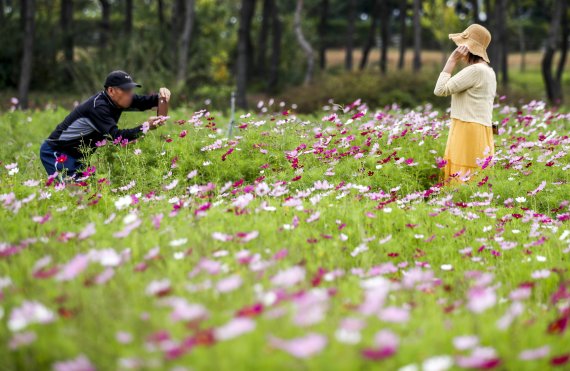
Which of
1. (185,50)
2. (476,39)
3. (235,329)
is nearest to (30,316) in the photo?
(235,329)

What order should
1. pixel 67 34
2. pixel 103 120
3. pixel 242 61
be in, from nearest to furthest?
1. pixel 103 120
2. pixel 242 61
3. pixel 67 34

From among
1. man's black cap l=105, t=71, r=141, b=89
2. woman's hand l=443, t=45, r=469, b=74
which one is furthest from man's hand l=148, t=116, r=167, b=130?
woman's hand l=443, t=45, r=469, b=74

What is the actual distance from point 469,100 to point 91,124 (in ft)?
13.1

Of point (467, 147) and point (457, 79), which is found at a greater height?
point (457, 79)

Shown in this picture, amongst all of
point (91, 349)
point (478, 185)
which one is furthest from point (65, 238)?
point (478, 185)

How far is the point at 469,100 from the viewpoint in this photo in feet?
21.9

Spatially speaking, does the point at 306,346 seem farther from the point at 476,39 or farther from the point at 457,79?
the point at 476,39

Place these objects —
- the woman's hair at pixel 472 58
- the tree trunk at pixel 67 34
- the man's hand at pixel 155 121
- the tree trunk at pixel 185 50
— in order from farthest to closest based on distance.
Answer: the tree trunk at pixel 67 34 → the tree trunk at pixel 185 50 → the woman's hair at pixel 472 58 → the man's hand at pixel 155 121

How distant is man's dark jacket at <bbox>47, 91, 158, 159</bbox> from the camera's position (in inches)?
252

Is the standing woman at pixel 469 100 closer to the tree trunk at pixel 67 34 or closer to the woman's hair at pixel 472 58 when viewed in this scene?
the woman's hair at pixel 472 58

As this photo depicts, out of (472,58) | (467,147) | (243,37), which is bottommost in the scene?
(467,147)

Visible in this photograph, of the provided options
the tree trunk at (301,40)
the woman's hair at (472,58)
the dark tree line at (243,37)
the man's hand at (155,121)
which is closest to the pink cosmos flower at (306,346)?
the man's hand at (155,121)

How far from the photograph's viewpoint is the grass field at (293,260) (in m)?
2.30

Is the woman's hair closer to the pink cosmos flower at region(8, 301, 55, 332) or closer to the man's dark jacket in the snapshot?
the man's dark jacket
